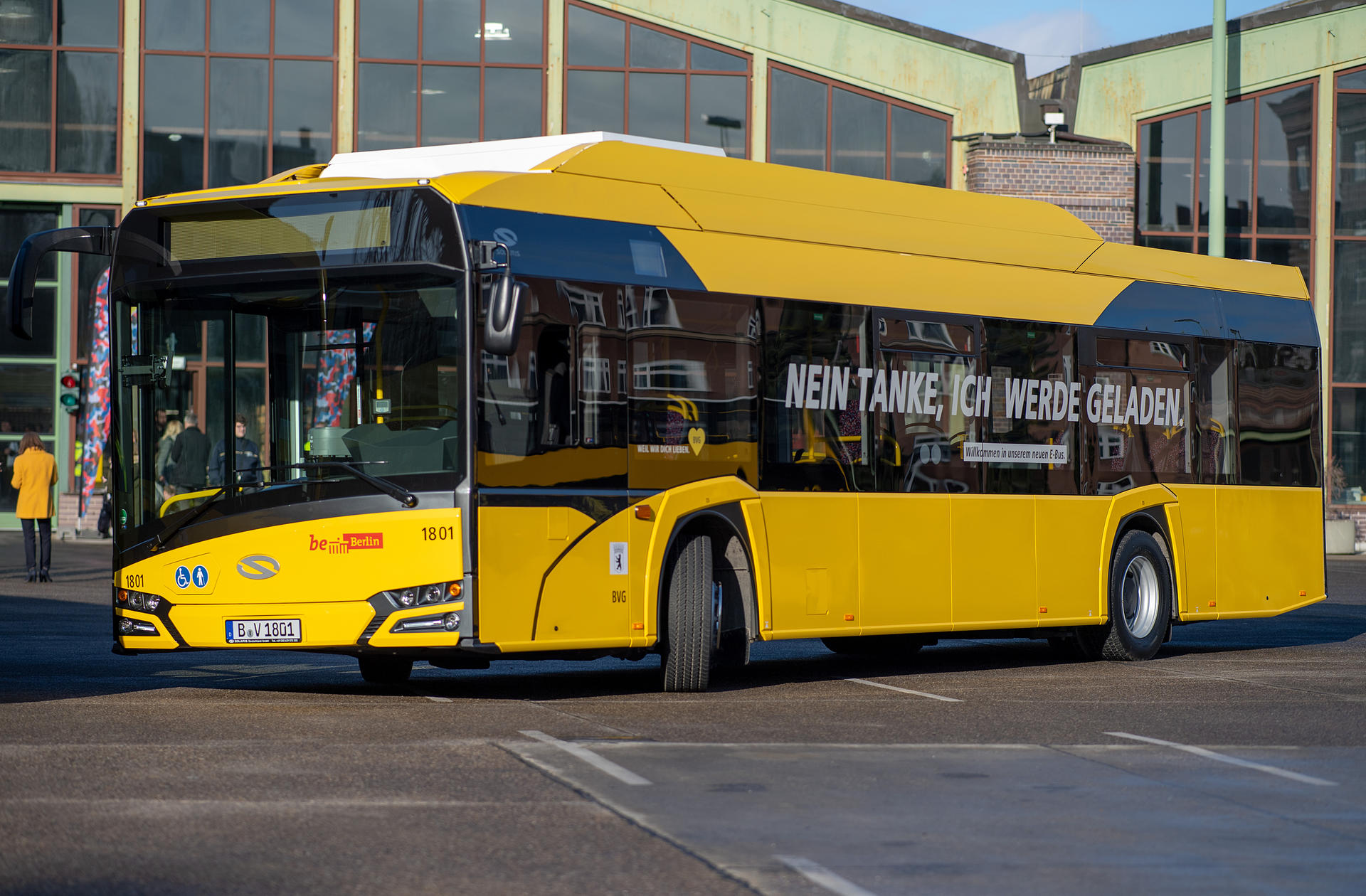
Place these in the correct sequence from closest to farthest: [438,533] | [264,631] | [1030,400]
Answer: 1. [438,533]
2. [264,631]
3. [1030,400]

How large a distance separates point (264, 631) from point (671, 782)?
3.51m

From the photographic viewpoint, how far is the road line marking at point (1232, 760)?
851 centimetres

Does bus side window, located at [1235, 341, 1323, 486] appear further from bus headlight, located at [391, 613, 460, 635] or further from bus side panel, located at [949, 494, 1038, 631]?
bus headlight, located at [391, 613, 460, 635]

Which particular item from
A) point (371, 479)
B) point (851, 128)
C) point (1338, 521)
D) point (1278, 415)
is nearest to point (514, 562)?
point (371, 479)

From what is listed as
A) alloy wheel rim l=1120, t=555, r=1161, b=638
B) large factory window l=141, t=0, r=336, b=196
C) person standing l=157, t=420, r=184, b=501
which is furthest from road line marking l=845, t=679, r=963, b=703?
large factory window l=141, t=0, r=336, b=196

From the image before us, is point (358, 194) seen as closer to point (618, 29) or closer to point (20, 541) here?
point (20, 541)

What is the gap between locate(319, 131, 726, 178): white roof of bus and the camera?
11.6 m

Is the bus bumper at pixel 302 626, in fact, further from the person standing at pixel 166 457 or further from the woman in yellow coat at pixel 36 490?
the woman in yellow coat at pixel 36 490

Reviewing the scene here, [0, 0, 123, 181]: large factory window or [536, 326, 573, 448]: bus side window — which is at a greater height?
[0, 0, 123, 181]: large factory window

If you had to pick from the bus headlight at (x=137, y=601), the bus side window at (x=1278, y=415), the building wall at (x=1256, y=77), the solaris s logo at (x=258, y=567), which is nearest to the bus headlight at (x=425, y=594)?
the solaris s logo at (x=258, y=567)

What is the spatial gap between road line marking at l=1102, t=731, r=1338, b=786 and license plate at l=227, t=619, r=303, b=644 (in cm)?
444

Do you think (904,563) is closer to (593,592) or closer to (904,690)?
(904,690)

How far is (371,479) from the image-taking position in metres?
10.6

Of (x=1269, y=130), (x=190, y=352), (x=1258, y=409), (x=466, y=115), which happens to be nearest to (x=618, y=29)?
(x=466, y=115)
